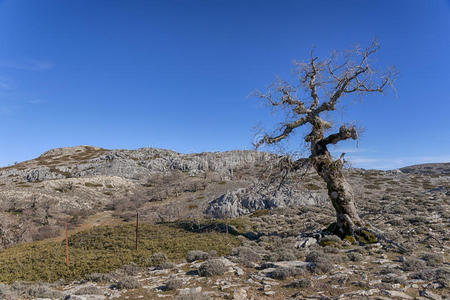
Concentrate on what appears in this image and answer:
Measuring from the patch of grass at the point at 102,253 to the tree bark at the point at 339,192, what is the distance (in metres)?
5.16

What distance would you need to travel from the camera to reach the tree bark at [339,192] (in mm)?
11945

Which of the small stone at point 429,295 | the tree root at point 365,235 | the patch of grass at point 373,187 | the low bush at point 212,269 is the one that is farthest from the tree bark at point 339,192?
the patch of grass at point 373,187

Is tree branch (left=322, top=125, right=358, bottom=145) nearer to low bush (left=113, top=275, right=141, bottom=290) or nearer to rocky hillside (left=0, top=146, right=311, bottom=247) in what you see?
rocky hillside (left=0, top=146, right=311, bottom=247)

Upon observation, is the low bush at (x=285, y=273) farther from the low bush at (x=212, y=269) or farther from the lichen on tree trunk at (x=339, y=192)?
the lichen on tree trunk at (x=339, y=192)

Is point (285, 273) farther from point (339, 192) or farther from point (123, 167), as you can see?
point (123, 167)

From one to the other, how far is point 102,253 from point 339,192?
11905 millimetres

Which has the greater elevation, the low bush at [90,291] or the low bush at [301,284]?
the low bush at [301,284]

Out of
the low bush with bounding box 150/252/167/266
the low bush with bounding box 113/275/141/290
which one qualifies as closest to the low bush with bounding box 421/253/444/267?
the low bush with bounding box 113/275/141/290

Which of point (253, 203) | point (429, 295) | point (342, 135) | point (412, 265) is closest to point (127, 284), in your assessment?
point (429, 295)

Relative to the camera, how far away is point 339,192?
1209cm

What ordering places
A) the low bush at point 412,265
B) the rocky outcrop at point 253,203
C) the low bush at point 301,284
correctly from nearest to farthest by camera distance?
1. the low bush at point 301,284
2. the low bush at point 412,265
3. the rocky outcrop at point 253,203

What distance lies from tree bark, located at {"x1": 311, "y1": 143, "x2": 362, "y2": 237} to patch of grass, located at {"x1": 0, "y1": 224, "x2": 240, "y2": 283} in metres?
5.16

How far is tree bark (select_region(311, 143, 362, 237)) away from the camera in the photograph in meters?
11.9

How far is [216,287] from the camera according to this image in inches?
274
